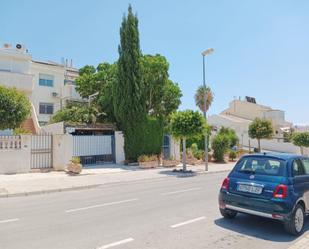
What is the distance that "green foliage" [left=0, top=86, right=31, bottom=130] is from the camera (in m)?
18.4

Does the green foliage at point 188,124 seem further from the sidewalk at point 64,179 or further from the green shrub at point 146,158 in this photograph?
the green shrub at point 146,158

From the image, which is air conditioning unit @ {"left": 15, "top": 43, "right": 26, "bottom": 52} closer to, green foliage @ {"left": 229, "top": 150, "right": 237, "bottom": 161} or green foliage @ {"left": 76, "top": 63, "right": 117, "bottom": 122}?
green foliage @ {"left": 76, "top": 63, "right": 117, "bottom": 122}

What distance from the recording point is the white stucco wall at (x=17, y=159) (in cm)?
1747

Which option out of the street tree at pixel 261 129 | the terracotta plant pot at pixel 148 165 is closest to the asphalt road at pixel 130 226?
the terracotta plant pot at pixel 148 165

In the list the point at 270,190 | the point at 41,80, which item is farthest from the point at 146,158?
the point at 41,80

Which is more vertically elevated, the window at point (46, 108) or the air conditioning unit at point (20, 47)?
the air conditioning unit at point (20, 47)

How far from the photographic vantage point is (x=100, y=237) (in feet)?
20.4

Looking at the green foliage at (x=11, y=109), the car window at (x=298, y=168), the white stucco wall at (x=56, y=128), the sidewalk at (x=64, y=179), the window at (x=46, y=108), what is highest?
the window at (x=46, y=108)

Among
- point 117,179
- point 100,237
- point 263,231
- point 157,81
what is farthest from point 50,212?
point 157,81

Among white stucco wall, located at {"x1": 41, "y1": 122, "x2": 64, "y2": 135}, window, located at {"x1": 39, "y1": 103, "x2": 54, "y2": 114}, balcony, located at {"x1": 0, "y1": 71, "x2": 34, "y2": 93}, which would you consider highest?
balcony, located at {"x1": 0, "y1": 71, "x2": 34, "y2": 93}

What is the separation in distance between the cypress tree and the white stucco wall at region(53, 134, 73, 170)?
535cm

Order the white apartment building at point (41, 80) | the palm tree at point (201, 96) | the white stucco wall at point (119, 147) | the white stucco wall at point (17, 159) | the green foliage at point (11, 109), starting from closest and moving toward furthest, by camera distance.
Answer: the white stucco wall at point (17, 159) < the green foliage at point (11, 109) < the white stucco wall at point (119, 147) < the white apartment building at point (41, 80) < the palm tree at point (201, 96)

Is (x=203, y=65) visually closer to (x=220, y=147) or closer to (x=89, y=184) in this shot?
(x=220, y=147)

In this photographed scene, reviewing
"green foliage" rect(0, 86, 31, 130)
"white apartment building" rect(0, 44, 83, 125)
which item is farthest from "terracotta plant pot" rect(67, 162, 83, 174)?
"white apartment building" rect(0, 44, 83, 125)
